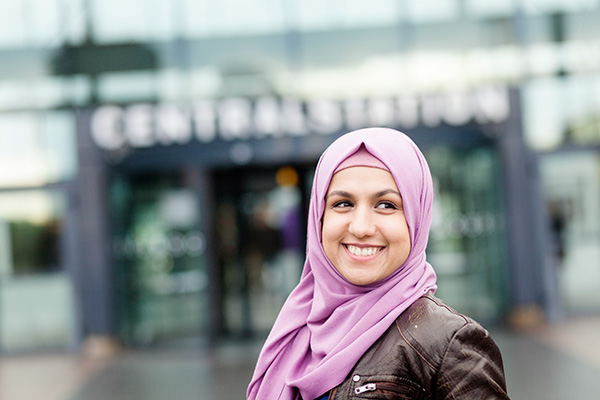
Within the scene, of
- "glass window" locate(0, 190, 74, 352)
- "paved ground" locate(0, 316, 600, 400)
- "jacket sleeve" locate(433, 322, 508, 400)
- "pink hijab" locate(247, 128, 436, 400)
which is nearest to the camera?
"jacket sleeve" locate(433, 322, 508, 400)

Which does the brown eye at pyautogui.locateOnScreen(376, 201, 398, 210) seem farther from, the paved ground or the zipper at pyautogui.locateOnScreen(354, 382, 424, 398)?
the paved ground

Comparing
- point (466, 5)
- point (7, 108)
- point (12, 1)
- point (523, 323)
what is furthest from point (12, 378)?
point (466, 5)

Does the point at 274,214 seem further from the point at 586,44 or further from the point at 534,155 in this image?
the point at 586,44

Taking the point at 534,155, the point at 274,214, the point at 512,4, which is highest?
the point at 512,4

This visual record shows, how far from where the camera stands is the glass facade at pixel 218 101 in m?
8.62

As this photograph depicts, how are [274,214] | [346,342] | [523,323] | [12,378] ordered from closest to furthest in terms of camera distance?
[346,342], [12,378], [523,323], [274,214]

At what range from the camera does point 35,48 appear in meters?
8.84

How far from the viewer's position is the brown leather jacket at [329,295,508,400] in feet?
4.68

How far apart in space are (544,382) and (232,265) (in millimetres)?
4495

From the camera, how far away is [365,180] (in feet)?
5.18

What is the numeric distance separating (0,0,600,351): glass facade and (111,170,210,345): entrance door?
0.02 metres

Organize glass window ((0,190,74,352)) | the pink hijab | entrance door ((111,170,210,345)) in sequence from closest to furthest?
the pink hijab → entrance door ((111,170,210,345)) → glass window ((0,190,74,352))

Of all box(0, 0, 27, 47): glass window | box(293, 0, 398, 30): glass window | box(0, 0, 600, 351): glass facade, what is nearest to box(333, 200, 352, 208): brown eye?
box(0, 0, 600, 351): glass facade

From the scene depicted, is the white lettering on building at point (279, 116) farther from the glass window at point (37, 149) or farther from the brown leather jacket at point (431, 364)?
the brown leather jacket at point (431, 364)
